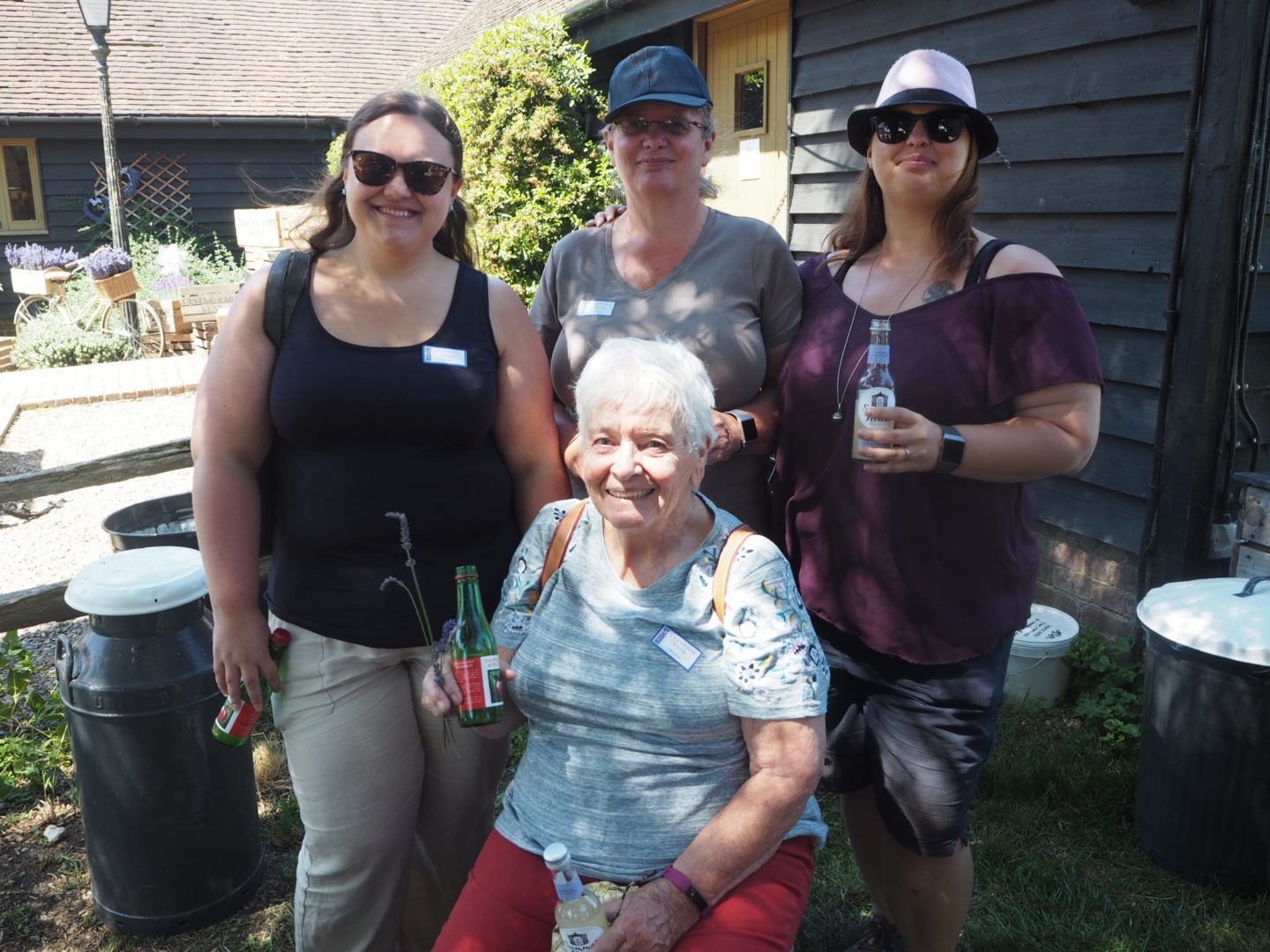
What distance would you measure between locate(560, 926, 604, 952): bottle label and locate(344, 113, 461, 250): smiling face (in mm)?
1489

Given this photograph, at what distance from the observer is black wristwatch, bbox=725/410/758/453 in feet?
8.12

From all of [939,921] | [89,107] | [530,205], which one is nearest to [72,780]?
[939,921]

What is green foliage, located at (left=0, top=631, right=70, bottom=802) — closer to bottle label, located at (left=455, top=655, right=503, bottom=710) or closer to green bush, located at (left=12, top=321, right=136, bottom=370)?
bottle label, located at (left=455, top=655, right=503, bottom=710)

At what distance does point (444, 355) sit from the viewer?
2.29m

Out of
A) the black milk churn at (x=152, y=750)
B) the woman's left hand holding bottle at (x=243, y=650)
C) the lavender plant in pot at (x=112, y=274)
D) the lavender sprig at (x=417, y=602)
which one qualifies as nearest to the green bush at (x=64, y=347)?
the lavender plant in pot at (x=112, y=274)

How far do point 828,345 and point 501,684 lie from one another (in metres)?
1.08

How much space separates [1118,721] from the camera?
4121 millimetres

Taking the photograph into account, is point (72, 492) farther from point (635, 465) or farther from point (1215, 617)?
point (1215, 617)

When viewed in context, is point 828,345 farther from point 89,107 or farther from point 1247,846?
point 89,107

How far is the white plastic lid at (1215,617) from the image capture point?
3074 mm

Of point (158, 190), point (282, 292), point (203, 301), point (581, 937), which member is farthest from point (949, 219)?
point (158, 190)

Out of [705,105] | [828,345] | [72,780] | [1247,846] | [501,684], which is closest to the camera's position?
[501,684]

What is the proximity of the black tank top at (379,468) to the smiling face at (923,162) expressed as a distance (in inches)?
39.3

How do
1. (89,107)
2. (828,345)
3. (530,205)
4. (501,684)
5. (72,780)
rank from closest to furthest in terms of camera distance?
(501,684) < (828,345) < (72,780) < (530,205) < (89,107)
